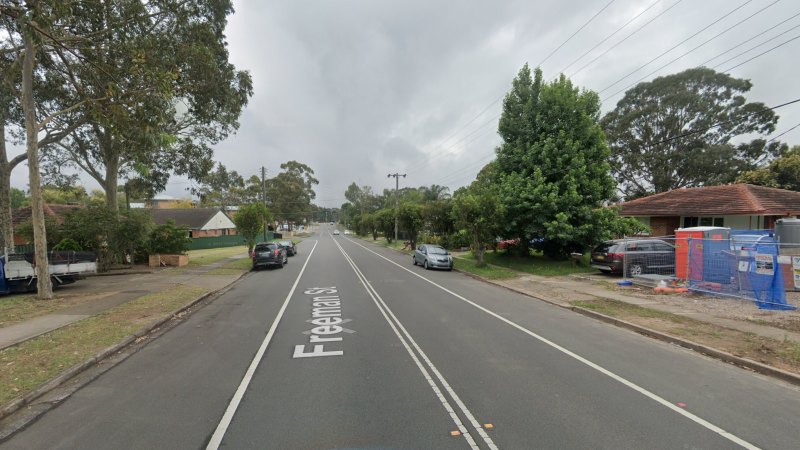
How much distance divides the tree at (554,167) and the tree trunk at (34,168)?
1781cm

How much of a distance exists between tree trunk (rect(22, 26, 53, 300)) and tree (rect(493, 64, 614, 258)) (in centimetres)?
1781

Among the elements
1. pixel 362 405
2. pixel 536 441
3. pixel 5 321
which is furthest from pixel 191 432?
pixel 5 321

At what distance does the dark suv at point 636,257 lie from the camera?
1513 centimetres

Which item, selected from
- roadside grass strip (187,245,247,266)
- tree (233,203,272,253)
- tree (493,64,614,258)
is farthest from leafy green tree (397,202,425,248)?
roadside grass strip (187,245,247,266)

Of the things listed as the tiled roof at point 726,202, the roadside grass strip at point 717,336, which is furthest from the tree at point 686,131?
the roadside grass strip at point 717,336

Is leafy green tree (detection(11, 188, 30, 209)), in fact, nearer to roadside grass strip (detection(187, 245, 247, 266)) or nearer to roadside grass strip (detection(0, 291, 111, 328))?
roadside grass strip (detection(187, 245, 247, 266))

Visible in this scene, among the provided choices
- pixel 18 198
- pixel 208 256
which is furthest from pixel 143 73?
pixel 18 198

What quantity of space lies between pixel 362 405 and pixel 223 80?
629 inches

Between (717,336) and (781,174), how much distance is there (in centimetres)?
3724

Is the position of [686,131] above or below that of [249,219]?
above

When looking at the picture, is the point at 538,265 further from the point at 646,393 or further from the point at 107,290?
the point at 107,290

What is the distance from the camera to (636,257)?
15516mm

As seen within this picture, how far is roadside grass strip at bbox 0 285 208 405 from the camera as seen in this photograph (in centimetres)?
555

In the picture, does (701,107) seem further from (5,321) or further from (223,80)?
(5,321)
